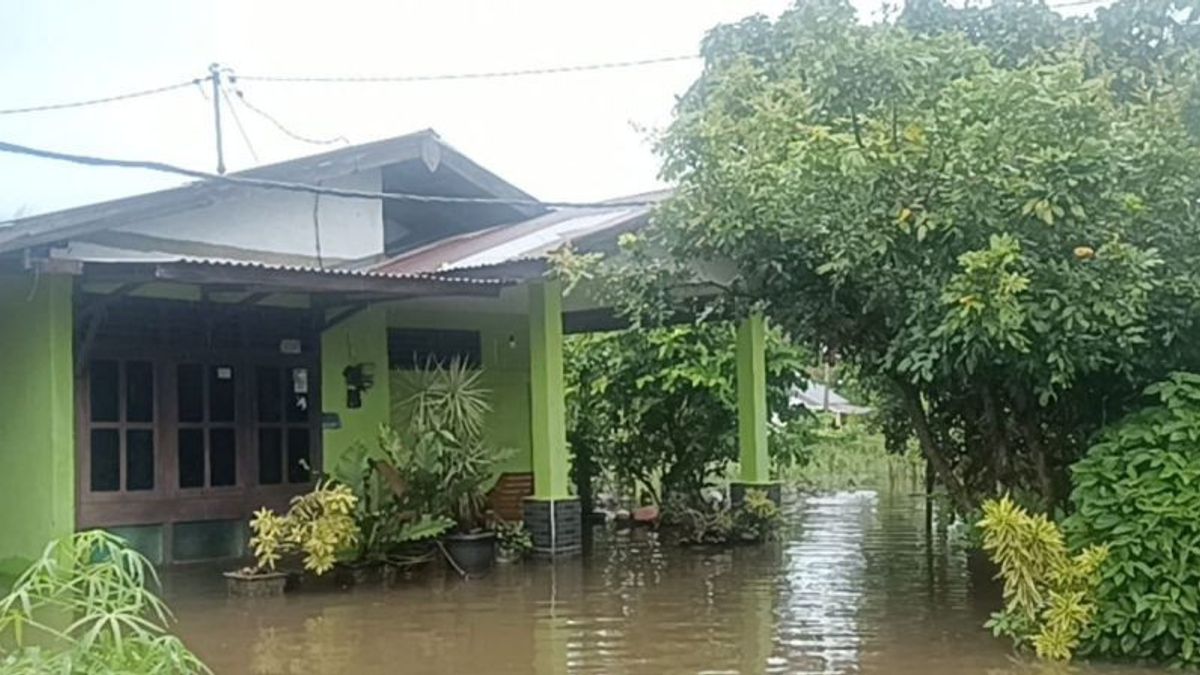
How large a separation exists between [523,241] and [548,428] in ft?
7.87

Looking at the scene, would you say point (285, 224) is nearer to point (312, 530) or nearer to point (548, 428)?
point (548, 428)

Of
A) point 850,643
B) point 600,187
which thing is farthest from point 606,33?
point 850,643

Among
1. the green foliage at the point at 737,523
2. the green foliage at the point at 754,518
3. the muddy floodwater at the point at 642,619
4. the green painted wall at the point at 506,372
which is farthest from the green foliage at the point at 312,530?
the green foliage at the point at 754,518

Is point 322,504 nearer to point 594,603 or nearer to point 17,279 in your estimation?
point 594,603

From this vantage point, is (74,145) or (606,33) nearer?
(606,33)

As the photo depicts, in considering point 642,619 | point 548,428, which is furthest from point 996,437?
point 548,428

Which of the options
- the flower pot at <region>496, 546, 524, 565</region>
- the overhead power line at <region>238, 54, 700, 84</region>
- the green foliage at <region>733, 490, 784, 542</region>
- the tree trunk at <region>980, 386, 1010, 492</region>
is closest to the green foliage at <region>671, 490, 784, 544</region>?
the green foliage at <region>733, 490, 784, 542</region>

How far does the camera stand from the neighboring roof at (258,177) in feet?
32.6

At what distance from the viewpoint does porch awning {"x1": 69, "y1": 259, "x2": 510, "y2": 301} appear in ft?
30.1

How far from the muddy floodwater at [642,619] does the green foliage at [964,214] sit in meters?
1.26

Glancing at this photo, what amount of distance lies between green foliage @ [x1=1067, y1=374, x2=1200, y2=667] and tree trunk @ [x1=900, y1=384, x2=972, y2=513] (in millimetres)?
1767

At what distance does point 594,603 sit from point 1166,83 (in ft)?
17.3

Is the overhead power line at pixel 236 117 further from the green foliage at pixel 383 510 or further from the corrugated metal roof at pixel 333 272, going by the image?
the green foliage at pixel 383 510

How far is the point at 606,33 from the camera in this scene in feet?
57.7
